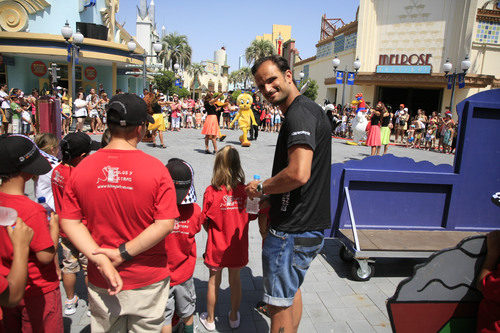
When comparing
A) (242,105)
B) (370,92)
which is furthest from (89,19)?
(370,92)

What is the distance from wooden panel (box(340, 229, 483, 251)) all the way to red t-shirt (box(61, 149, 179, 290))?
104 inches

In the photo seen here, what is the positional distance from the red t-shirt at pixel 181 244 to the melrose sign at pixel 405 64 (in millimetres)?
23182

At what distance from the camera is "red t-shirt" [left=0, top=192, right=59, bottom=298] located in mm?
1660

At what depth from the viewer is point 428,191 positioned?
14.2ft

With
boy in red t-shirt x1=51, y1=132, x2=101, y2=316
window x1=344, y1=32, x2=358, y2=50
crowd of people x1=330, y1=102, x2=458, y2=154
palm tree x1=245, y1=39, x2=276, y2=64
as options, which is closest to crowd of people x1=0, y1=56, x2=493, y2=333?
boy in red t-shirt x1=51, y1=132, x2=101, y2=316

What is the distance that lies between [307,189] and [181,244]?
3.27ft

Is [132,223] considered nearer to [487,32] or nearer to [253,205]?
[253,205]

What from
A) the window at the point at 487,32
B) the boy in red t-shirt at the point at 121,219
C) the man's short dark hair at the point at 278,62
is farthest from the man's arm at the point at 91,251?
the window at the point at 487,32

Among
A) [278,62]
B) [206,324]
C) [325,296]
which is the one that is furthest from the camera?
[325,296]

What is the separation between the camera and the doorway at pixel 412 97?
23928 millimetres

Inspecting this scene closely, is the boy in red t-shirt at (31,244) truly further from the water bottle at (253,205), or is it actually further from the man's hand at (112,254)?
the water bottle at (253,205)

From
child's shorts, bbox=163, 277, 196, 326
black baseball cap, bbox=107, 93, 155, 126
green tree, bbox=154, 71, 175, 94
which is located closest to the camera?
black baseball cap, bbox=107, 93, 155, 126

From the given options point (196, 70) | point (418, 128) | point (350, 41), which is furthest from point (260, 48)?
point (418, 128)

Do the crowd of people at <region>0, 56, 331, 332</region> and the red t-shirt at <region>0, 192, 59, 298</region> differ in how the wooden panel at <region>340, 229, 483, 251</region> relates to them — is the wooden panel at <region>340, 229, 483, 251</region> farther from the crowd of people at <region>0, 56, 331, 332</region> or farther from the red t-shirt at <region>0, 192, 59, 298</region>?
the red t-shirt at <region>0, 192, 59, 298</region>
